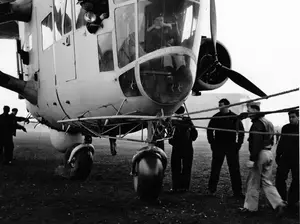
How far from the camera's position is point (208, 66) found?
24.9 ft

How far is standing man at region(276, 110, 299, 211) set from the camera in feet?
19.7

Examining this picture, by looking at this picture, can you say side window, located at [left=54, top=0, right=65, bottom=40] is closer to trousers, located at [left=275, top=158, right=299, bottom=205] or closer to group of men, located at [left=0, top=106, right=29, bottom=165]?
trousers, located at [left=275, top=158, right=299, bottom=205]

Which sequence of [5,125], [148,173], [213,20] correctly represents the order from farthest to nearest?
[5,125]
[213,20]
[148,173]

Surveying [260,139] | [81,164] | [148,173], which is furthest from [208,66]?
[81,164]

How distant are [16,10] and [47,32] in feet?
5.35

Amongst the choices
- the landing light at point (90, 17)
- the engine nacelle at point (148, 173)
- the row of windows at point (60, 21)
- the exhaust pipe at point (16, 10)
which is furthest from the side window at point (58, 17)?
the engine nacelle at point (148, 173)

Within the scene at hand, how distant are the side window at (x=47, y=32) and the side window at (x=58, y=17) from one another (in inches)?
13.7

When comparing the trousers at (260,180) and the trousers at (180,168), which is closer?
the trousers at (260,180)

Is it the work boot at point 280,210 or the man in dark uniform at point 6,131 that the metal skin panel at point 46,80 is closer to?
the man in dark uniform at point 6,131

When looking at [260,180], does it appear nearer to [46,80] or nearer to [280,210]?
[280,210]

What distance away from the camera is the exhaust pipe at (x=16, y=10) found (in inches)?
345

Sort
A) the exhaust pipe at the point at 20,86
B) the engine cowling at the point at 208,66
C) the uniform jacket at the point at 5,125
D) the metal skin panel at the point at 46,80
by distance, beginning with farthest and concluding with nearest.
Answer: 1. the uniform jacket at the point at 5,125
2. the exhaust pipe at the point at 20,86
3. the engine cowling at the point at 208,66
4. the metal skin panel at the point at 46,80

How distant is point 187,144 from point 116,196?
195 cm

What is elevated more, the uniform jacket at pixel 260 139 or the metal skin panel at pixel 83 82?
the metal skin panel at pixel 83 82
